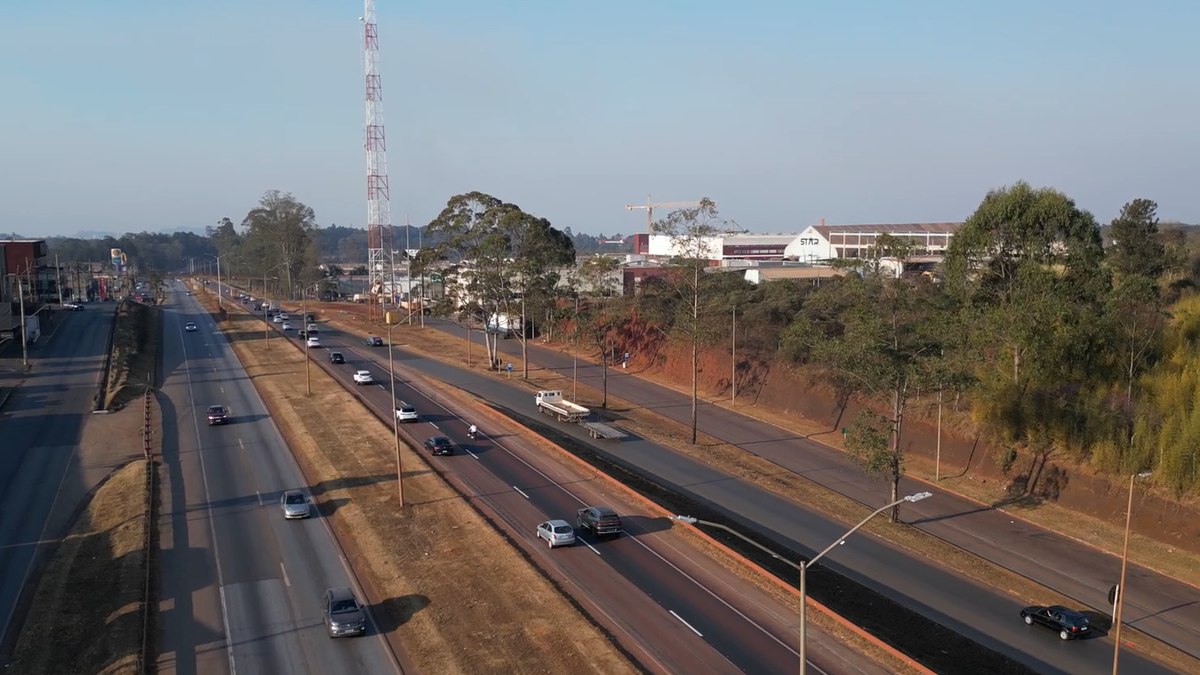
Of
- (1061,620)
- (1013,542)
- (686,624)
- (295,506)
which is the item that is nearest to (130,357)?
(295,506)

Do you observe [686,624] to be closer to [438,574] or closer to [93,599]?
[438,574]

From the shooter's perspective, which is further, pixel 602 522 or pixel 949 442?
pixel 949 442

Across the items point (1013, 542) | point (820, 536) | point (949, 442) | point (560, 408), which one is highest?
point (560, 408)

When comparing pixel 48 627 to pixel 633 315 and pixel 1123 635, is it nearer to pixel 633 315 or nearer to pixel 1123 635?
pixel 1123 635

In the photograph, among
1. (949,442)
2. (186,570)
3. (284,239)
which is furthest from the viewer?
(284,239)

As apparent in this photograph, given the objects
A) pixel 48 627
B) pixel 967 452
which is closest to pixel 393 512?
pixel 48 627

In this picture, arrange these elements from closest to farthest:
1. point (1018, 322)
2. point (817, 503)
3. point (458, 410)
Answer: point (817, 503) < point (1018, 322) < point (458, 410)

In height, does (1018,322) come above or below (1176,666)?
above

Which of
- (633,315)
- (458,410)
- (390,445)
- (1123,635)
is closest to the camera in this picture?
(1123,635)

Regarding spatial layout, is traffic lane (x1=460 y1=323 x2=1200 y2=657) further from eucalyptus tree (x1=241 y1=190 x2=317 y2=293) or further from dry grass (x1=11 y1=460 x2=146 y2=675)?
eucalyptus tree (x1=241 y1=190 x2=317 y2=293)
